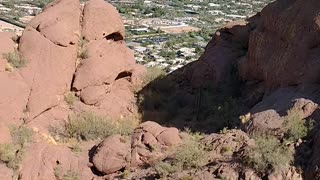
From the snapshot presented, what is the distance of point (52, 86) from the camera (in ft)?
58.6

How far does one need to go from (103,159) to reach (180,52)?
3571 cm

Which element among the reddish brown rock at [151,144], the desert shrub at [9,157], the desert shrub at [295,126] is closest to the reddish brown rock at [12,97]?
the desert shrub at [9,157]

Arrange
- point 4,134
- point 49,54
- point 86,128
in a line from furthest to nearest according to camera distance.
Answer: point 49,54
point 86,128
point 4,134

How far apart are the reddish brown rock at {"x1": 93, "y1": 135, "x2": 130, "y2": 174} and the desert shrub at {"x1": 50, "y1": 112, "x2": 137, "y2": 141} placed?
236 centimetres

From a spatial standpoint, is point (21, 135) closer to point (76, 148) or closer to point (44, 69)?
point (76, 148)

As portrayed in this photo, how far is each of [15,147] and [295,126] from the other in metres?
8.12

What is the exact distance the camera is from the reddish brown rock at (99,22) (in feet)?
65.2

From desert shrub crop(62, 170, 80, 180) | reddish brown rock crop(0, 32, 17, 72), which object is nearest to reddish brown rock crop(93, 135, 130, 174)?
desert shrub crop(62, 170, 80, 180)

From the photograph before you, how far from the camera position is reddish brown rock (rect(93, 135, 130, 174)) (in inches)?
573

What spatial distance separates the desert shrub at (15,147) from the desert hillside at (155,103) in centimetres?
3

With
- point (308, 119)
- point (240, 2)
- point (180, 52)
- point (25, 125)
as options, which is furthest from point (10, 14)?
Answer: point (308, 119)

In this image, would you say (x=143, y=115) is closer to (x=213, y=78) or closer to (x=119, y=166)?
(x=213, y=78)

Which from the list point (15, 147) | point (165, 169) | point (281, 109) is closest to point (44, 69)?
point (15, 147)

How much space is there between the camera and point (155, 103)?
2066cm
